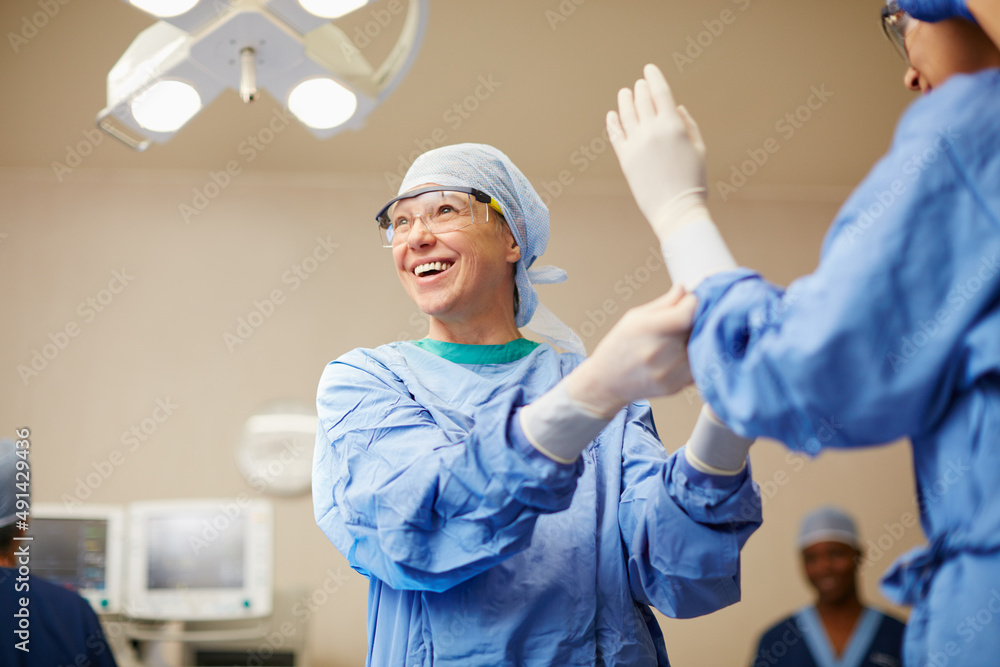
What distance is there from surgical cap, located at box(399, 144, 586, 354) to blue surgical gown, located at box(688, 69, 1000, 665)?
0.95 metres

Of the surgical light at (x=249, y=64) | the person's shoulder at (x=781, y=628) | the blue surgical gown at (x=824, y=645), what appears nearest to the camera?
the surgical light at (x=249, y=64)

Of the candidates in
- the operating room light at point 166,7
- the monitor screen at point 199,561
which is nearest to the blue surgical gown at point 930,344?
the operating room light at point 166,7

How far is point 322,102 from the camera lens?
2543 millimetres

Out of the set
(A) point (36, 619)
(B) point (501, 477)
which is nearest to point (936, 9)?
(B) point (501, 477)

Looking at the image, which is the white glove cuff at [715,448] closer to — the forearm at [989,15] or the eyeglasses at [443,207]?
the forearm at [989,15]

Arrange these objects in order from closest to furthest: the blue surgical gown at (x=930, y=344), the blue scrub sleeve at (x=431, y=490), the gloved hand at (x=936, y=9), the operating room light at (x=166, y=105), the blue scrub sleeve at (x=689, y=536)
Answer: the blue surgical gown at (x=930, y=344)
the gloved hand at (x=936, y=9)
the blue scrub sleeve at (x=431, y=490)
the blue scrub sleeve at (x=689, y=536)
the operating room light at (x=166, y=105)

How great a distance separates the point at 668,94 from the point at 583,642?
84 cm

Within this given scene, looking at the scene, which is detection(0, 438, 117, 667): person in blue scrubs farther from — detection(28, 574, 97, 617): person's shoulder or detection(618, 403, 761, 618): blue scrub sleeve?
detection(618, 403, 761, 618): blue scrub sleeve

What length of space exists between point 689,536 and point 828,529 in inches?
136

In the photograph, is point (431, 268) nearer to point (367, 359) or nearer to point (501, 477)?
point (367, 359)

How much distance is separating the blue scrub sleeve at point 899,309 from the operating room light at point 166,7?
1820mm

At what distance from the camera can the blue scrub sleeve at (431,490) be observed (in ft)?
3.83

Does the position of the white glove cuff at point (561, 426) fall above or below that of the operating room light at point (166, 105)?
below

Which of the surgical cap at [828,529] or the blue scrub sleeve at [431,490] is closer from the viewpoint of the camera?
the blue scrub sleeve at [431,490]
